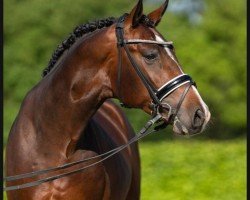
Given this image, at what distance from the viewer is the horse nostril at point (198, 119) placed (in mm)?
3752

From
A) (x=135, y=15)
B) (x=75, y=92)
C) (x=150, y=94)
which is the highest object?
(x=135, y=15)

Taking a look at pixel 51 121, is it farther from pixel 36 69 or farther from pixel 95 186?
pixel 36 69

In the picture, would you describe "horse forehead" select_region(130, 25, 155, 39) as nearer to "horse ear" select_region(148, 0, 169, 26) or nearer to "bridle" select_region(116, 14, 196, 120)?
"bridle" select_region(116, 14, 196, 120)

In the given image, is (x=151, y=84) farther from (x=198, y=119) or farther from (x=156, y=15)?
(x=156, y=15)

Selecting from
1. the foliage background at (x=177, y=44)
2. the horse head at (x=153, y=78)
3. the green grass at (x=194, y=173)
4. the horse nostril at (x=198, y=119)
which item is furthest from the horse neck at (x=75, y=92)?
the foliage background at (x=177, y=44)

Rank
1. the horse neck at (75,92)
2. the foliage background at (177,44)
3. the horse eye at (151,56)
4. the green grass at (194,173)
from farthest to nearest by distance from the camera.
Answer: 1. the foliage background at (177,44)
2. the green grass at (194,173)
3. the horse neck at (75,92)
4. the horse eye at (151,56)

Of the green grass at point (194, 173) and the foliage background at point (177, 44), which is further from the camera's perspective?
the foliage background at point (177, 44)

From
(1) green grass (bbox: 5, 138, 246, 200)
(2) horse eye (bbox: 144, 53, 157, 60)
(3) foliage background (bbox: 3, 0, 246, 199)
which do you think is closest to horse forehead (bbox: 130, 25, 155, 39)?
(2) horse eye (bbox: 144, 53, 157, 60)

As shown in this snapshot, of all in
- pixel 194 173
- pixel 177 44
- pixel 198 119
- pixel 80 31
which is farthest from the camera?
pixel 177 44

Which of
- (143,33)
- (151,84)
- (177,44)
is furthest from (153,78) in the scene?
(177,44)

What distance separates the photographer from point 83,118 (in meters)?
4.11

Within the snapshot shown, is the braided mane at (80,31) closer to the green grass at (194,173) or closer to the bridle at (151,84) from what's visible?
the bridle at (151,84)

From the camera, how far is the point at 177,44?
40.0 metres

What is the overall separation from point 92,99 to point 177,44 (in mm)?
36201
